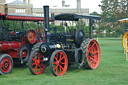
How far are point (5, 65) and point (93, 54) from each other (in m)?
3.43

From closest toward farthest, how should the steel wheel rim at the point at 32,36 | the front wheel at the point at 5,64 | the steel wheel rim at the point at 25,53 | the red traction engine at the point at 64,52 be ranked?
1. the red traction engine at the point at 64,52
2. the front wheel at the point at 5,64
3. the steel wheel rim at the point at 25,53
4. the steel wheel rim at the point at 32,36

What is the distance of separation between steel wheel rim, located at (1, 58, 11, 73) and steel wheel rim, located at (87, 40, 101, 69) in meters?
2.97

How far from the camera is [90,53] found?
9.37m

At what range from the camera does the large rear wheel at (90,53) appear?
8938mm

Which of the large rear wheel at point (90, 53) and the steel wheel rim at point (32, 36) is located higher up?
the steel wheel rim at point (32, 36)

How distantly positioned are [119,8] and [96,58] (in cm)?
3726

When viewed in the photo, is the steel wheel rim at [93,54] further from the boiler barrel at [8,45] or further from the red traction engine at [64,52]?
the boiler barrel at [8,45]

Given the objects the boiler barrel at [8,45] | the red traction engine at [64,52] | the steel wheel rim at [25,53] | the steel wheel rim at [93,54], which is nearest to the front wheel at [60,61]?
the red traction engine at [64,52]

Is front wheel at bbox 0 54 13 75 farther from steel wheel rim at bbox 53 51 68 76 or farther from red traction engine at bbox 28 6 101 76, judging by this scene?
steel wheel rim at bbox 53 51 68 76

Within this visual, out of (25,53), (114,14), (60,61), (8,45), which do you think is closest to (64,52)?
(60,61)

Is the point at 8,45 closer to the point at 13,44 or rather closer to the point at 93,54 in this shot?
the point at 13,44

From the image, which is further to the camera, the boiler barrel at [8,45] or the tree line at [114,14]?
the tree line at [114,14]

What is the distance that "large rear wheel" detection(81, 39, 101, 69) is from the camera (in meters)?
8.94

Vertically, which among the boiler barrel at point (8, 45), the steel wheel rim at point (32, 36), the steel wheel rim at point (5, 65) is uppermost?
the steel wheel rim at point (32, 36)
